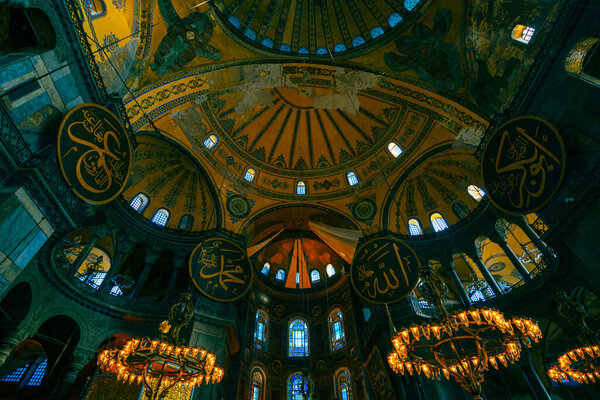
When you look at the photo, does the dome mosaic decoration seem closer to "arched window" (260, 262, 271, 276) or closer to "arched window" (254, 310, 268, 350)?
"arched window" (260, 262, 271, 276)

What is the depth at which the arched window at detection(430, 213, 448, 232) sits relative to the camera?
12.0m

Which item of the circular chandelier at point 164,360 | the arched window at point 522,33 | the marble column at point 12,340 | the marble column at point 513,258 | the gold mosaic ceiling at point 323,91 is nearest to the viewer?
the circular chandelier at point 164,360

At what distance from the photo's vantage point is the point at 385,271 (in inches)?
368

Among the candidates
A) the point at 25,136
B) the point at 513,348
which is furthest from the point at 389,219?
the point at 25,136

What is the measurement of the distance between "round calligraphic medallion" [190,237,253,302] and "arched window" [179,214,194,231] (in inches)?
109

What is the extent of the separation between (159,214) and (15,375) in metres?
7.23

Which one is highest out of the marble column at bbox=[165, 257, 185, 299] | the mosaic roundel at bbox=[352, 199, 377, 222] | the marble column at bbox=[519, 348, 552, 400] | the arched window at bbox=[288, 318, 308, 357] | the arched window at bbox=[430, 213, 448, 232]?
the mosaic roundel at bbox=[352, 199, 377, 222]

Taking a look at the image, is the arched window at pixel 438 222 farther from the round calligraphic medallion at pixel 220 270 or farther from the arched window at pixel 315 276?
the round calligraphic medallion at pixel 220 270

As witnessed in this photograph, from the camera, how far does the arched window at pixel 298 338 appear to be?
12.8 m

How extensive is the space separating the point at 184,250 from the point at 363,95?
32.8 feet

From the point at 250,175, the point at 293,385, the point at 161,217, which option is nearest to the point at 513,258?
the point at 293,385

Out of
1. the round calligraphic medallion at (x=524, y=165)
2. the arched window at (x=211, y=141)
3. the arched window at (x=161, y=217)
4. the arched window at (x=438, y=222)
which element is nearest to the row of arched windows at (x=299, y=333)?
the arched window at (x=438, y=222)

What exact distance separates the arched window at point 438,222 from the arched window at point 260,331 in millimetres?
8695

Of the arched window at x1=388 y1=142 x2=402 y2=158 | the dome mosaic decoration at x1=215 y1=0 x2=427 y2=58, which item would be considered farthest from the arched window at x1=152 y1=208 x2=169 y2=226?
the arched window at x1=388 y1=142 x2=402 y2=158
